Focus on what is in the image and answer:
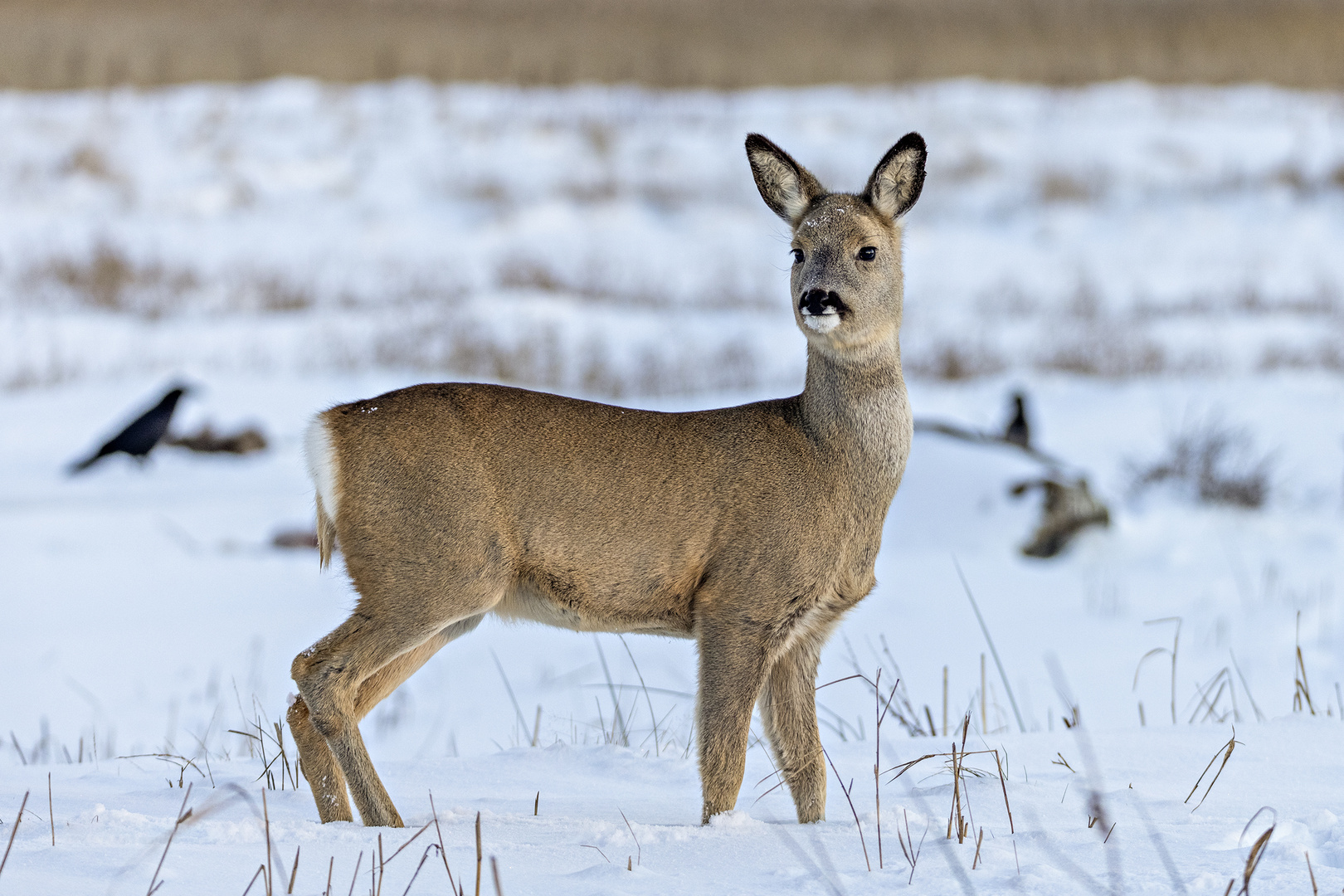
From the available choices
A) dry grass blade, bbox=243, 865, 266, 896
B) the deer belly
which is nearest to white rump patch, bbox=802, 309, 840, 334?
the deer belly

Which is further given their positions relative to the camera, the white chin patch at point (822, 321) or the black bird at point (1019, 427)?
the black bird at point (1019, 427)

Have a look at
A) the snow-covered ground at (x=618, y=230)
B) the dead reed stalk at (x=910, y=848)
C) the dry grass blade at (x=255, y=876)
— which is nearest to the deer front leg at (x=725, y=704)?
the dead reed stalk at (x=910, y=848)

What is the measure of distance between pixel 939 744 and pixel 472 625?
1.77 m

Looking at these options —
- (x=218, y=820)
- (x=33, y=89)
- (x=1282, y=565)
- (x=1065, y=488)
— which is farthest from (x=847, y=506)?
(x=33, y=89)

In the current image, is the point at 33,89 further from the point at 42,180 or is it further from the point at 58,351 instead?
the point at 58,351

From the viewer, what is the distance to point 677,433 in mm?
4090

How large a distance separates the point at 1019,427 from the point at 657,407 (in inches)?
144

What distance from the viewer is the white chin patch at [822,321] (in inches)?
155

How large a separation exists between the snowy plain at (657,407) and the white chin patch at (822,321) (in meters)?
1.37

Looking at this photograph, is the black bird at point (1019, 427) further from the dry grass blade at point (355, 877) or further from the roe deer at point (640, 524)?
the dry grass blade at point (355, 877)

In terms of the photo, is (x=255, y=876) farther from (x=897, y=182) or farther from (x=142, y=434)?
(x=142, y=434)

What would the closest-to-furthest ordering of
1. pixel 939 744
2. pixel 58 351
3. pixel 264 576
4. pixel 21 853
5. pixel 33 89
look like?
pixel 21 853 → pixel 939 744 → pixel 264 576 → pixel 58 351 → pixel 33 89

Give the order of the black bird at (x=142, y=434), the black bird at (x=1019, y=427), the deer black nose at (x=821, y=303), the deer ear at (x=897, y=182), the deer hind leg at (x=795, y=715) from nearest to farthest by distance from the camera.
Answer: the deer black nose at (x=821, y=303)
the deer hind leg at (x=795, y=715)
the deer ear at (x=897, y=182)
the black bird at (x=1019, y=427)
the black bird at (x=142, y=434)

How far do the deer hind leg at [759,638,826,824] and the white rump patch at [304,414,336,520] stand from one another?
1.41 m
